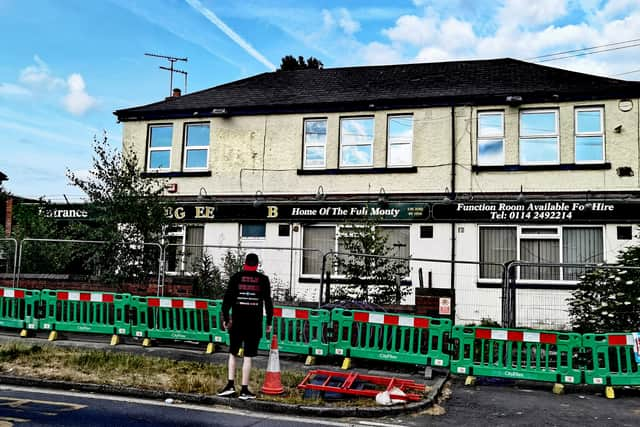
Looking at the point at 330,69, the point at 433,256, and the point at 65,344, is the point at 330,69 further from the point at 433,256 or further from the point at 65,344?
the point at 65,344

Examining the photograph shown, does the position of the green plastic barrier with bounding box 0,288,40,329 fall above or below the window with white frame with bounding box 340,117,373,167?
below

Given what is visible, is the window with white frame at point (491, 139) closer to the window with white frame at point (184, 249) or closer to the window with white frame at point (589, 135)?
the window with white frame at point (589, 135)

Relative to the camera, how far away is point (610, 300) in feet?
38.8

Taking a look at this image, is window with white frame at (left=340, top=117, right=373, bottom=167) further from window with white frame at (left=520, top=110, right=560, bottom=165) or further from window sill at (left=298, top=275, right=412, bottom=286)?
window with white frame at (left=520, top=110, right=560, bottom=165)

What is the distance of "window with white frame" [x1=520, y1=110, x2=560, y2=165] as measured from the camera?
17078 millimetres

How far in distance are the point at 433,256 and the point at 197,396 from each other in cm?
1054

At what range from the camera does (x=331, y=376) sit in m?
8.78

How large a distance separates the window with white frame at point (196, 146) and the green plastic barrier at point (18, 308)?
8.04 metres

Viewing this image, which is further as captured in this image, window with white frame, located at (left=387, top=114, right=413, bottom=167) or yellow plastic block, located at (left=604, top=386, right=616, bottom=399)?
window with white frame, located at (left=387, top=114, right=413, bottom=167)

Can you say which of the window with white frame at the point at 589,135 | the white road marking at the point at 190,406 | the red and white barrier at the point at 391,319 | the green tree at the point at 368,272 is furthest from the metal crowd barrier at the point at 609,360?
the window with white frame at the point at 589,135

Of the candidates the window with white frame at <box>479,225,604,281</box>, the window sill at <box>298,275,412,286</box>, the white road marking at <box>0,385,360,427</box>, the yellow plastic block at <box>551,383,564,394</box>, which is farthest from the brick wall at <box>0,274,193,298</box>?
the window with white frame at <box>479,225,604,281</box>

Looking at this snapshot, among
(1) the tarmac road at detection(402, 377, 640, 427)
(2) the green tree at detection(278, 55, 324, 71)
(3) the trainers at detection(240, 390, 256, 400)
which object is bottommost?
(1) the tarmac road at detection(402, 377, 640, 427)

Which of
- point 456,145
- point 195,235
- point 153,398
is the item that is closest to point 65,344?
point 153,398

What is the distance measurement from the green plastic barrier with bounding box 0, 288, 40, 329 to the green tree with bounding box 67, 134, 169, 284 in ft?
6.73
